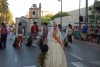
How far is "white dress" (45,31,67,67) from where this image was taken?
8914 millimetres

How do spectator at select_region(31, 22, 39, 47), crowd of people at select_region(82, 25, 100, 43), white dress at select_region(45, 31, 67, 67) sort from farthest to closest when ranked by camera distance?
1. crowd of people at select_region(82, 25, 100, 43)
2. spectator at select_region(31, 22, 39, 47)
3. white dress at select_region(45, 31, 67, 67)

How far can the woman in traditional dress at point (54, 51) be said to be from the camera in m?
8.93

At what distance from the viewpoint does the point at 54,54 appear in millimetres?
8977

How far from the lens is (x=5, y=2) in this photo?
73.0 meters

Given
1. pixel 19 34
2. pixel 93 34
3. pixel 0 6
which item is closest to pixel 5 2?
pixel 0 6

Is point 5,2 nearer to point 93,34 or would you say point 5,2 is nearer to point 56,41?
point 93,34

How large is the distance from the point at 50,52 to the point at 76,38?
27858 millimetres

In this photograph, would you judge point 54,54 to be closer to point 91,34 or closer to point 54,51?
point 54,51

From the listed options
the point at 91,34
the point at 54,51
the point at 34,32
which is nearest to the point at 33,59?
the point at 54,51

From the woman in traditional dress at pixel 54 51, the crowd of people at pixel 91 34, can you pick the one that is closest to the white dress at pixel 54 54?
the woman in traditional dress at pixel 54 51

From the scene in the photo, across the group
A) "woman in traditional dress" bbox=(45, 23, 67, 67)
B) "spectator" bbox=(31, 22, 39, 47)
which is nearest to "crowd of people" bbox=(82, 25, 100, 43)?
"spectator" bbox=(31, 22, 39, 47)

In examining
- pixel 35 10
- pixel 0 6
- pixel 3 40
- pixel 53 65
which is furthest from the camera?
pixel 35 10

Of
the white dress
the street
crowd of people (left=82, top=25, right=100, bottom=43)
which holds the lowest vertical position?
the street

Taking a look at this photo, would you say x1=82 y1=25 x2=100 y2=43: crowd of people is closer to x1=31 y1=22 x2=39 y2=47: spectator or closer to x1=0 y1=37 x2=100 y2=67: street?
x1=31 y1=22 x2=39 y2=47: spectator
